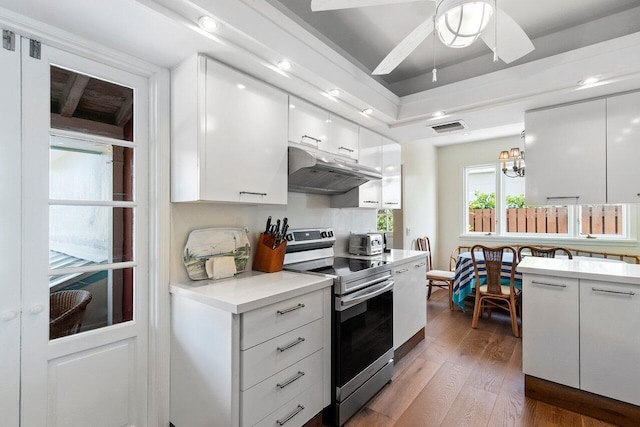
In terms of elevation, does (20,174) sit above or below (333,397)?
above

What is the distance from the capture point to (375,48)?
8.14 feet

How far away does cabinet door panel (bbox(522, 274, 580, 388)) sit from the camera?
2.07m

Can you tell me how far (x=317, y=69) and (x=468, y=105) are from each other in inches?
50.9

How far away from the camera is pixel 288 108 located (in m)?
2.11

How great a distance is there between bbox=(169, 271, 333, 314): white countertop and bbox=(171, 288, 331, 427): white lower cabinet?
39 mm

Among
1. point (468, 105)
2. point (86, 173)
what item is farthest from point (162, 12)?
point (468, 105)

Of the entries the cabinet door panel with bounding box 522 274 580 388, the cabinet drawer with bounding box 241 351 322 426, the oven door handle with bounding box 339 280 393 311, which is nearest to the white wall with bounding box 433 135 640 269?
the cabinet door panel with bounding box 522 274 580 388

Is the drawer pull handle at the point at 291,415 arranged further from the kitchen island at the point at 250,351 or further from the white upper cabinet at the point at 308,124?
the white upper cabinet at the point at 308,124

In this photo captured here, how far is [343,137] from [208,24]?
1.40 metres

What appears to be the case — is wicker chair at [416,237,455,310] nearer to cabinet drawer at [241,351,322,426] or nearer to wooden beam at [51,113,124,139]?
cabinet drawer at [241,351,322,426]

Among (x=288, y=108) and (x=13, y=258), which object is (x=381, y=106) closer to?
(x=288, y=108)

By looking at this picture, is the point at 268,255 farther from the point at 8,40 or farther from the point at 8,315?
the point at 8,40

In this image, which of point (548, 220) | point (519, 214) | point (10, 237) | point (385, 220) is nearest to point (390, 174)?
point (385, 220)

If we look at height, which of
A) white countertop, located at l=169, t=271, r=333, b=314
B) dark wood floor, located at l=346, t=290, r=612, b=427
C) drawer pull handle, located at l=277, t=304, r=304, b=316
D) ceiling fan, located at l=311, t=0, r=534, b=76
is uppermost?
ceiling fan, located at l=311, t=0, r=534, b=76
